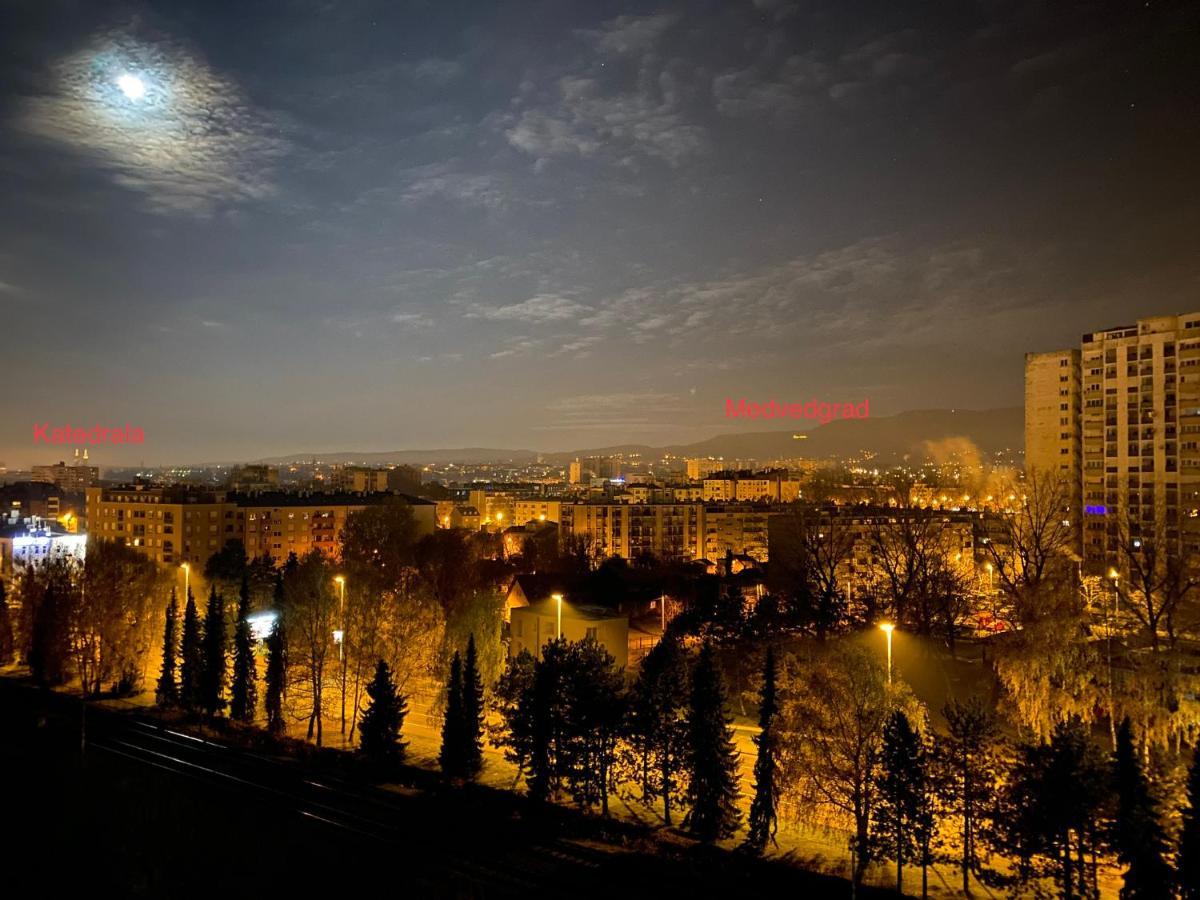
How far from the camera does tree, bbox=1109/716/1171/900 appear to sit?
36.6ft

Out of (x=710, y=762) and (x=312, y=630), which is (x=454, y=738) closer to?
(x=312, y=630)

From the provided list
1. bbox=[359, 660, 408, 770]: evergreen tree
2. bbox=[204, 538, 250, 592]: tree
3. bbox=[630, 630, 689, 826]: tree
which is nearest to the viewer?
bbox=[630, 630, 689, 826]: tree

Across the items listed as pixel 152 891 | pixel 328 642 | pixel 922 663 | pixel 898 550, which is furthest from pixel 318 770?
pixel 898 550

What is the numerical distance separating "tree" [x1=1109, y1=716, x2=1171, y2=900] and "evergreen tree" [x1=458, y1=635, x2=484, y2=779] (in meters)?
13.3

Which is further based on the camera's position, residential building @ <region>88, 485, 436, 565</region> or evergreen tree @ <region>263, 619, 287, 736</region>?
residential building @ <region>88, 485, 436, 565</region>

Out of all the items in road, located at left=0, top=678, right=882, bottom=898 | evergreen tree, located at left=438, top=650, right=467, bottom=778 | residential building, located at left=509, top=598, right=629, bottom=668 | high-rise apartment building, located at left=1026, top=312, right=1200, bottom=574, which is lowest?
road, located at left=0, top=678, right=882, bottom=898

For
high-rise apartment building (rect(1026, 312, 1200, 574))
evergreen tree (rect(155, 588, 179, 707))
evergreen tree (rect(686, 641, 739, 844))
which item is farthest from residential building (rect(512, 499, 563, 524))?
evergreen tree (rect(686, 641, 739, 844))

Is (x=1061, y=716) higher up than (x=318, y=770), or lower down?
higher up

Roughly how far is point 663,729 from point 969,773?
235 inches

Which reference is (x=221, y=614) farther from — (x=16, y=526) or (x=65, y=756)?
(x=16, y=526)

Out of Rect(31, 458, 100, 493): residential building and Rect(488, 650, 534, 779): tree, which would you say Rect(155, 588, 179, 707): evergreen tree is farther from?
Rect(31, 458, 100, 493): residential building

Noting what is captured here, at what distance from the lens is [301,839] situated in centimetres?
1553

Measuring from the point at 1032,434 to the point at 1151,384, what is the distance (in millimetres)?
8768

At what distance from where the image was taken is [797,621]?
29.8 meters
